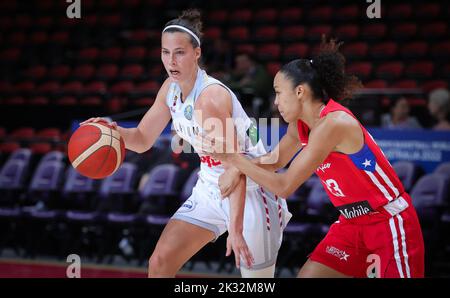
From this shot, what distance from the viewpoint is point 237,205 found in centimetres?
397

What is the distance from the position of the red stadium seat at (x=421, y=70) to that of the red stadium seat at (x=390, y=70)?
0.53ft

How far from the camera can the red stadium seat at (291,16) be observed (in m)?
12.7

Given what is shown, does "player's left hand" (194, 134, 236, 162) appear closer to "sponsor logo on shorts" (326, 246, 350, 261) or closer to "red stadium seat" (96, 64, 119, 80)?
"sponsor logo on shorts" (326, 246, 350, 261)

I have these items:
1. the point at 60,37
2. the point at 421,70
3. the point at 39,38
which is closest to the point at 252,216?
the point at 421,70

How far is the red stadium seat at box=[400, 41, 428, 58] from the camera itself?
11.2 meters

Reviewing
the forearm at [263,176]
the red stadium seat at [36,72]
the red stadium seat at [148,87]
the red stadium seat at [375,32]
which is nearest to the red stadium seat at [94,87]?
the red stadium seat at [148,87]

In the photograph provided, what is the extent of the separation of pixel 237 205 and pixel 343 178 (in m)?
0.60

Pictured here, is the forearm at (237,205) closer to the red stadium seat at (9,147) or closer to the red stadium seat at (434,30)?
the red stadium seat at (9,147)

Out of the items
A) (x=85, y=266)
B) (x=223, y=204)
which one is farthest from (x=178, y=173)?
(x=223, y=204)

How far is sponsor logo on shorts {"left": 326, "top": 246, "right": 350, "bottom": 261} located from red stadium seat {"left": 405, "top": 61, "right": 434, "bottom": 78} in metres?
7.51

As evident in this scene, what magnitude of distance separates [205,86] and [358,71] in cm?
712

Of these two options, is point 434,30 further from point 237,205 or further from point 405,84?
point 237,205

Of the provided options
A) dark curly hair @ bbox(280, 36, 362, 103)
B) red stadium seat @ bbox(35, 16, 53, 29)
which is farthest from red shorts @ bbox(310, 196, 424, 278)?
red stadium seat @ bbox(35, 16, 53, 29)
